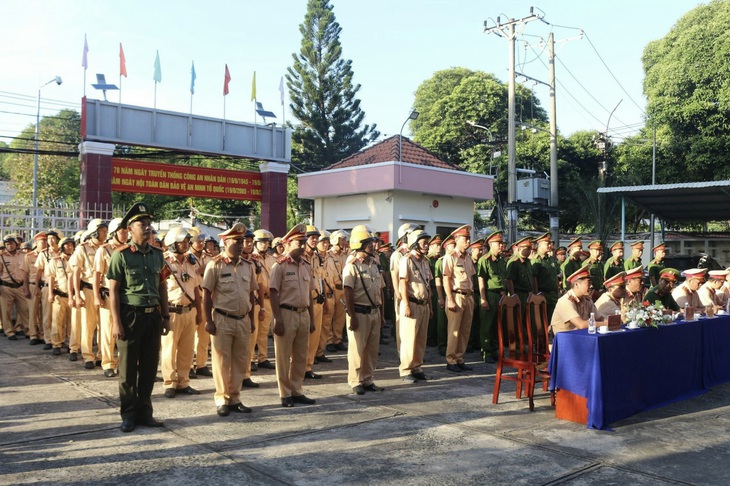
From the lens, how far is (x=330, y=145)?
3975 centimetres

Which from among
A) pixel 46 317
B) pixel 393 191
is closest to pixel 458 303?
pixel 46 317

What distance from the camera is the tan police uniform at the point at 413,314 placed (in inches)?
306

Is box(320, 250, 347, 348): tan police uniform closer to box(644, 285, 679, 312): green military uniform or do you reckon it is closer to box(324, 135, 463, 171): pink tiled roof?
box(644, 285, 679, 312): green military uniform

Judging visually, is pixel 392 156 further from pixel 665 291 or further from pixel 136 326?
pixel 136 326

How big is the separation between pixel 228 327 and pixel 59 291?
4.88 m

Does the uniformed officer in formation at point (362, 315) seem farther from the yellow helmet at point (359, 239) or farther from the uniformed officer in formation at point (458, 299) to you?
the uniformed officer in formation at point (458, 299)

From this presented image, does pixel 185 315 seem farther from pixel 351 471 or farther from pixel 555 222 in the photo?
pixel 555 222

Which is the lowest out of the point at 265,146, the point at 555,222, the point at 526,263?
the point at 526,263

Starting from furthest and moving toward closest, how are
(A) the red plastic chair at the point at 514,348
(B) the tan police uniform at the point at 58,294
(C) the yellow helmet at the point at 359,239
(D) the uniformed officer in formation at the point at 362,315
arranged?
(B) the tan police uniform at the point at 58,294, (C) the yellow helmet at the point at 359,239, (D) the uniformed officer in formation at the point at 362,315, (A) the red plastic chair at the point at 514,348

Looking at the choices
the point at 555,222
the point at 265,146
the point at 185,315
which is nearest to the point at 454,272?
the point at 185,315

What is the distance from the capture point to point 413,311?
7.79 metres

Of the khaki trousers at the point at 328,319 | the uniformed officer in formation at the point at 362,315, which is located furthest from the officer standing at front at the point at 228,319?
the khaki trousers at the point at 328,319

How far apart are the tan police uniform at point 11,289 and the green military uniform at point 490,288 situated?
8467mm

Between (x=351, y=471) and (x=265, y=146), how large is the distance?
57.1 ft
